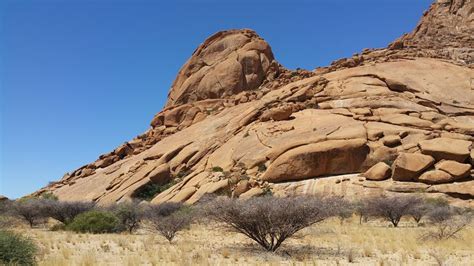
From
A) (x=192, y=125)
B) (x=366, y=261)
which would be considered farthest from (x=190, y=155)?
(x=366, y=261)

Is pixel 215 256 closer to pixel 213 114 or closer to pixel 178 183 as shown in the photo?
pixel 178 183

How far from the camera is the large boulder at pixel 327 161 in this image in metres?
35.5

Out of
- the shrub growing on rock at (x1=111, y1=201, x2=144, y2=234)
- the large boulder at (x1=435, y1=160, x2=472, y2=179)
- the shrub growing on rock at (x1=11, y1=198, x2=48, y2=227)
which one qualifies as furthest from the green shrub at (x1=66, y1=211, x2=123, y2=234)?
the large boulder at (x1=435, y1=160, x2=472, y2=179)

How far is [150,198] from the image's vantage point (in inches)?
1649

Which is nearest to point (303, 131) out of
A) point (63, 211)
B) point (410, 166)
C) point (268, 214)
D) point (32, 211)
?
point (410, 166)

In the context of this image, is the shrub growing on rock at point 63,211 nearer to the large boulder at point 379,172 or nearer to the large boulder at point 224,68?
the large boulder at point 379,172

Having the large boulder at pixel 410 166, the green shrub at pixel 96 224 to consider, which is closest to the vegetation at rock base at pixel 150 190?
the green shrub at pixel 96 224

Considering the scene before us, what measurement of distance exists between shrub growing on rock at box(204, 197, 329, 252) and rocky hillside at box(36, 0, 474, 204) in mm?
18970

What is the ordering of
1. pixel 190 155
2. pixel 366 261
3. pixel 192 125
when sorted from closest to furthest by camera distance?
pixel 366 261 → pixel 190 155 → pixel 192 125

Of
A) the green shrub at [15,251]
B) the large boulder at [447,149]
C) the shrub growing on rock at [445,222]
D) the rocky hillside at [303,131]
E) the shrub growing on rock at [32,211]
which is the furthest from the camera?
the rocky hillside at [303,131]

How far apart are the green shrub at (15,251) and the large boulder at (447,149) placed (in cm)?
3066

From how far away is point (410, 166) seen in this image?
109 feet

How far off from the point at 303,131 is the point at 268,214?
26.0 metres

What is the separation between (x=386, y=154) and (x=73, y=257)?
1098 inches
